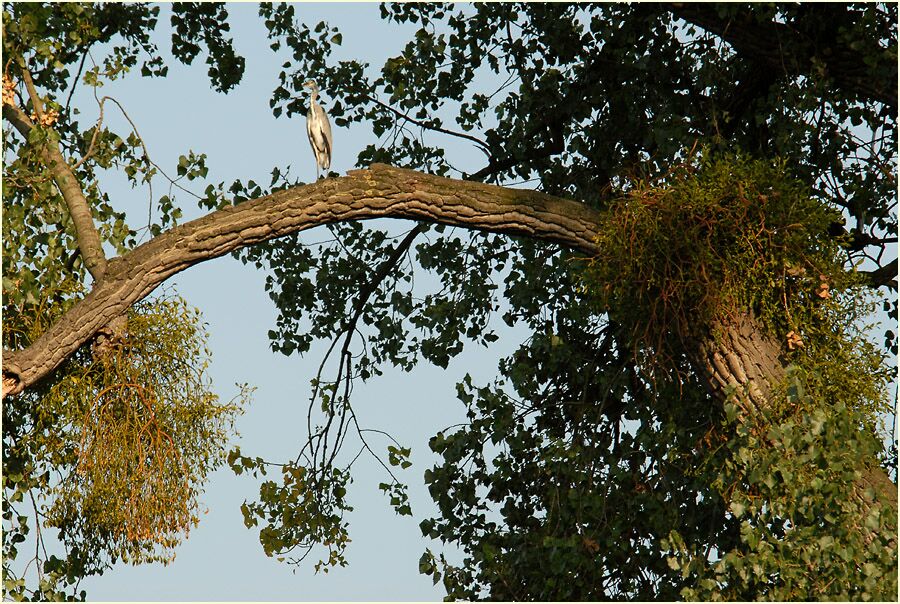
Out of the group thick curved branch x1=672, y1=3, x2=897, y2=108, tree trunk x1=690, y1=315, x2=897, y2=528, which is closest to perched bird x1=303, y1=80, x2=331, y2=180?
thick curved branch x1=672, y1=3, x2=897, y2=108

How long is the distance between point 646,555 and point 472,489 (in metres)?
1.08

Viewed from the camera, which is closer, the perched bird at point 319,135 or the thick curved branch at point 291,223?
the thick curved branch at point 291,223

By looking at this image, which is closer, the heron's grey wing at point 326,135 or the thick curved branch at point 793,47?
the thick curved branch at point 793,47

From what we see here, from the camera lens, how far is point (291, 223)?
5.76 metres

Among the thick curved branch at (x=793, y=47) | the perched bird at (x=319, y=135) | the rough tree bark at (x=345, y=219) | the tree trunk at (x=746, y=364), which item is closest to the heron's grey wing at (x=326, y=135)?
the perched bird at (x=319, y=135)

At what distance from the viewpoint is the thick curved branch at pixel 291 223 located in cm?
565

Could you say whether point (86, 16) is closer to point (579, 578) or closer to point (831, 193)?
point (579, 578)

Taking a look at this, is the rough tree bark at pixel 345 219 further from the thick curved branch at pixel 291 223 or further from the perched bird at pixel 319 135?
the perched bird at pixel 319 135

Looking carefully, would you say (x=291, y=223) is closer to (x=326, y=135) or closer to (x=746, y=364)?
(x=326, y=135)

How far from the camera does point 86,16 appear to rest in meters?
6.92

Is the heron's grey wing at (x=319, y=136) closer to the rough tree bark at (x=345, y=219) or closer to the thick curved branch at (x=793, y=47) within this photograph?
the rough tree bark at (x=345, y=219)

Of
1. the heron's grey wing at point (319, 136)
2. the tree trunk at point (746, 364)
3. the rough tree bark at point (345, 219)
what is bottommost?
the tree trunk at point (746, 364)

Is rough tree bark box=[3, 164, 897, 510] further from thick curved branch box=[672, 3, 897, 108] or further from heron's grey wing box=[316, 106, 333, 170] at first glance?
heron's grey wing box=[316, 106, 333, 170]

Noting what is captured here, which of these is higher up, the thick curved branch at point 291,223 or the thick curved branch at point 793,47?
the thick curved branch at point 793,47
